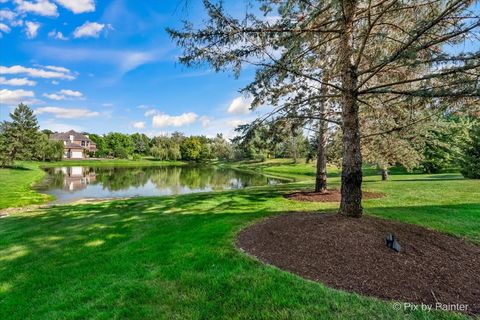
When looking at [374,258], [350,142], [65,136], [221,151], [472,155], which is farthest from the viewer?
[65,136]

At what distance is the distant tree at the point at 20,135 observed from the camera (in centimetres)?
3544

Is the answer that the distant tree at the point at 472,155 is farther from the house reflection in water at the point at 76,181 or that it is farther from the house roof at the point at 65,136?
the house roof at the point at 65,136

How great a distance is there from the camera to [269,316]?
2838mm

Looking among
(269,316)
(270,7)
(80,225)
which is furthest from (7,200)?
(269,316)

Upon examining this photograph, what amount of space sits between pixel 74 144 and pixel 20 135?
36.7 metres

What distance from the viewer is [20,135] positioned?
36.9 m

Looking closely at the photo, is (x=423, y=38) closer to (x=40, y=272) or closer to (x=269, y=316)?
(x=269, y=316)

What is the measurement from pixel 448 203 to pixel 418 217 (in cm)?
284

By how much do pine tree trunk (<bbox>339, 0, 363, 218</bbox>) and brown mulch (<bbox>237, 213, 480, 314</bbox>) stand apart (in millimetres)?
356

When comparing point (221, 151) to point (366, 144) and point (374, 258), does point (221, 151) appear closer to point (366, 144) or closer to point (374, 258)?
point (366, 144)

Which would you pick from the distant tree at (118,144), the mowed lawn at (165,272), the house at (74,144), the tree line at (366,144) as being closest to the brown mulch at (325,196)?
the mowed lawn at (165,272)

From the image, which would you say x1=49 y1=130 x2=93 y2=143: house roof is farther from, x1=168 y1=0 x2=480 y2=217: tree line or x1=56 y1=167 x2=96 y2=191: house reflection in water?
x1=168 y1=0 x2=480 y2=217: tree line

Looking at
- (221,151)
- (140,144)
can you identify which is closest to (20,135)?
(221,151)

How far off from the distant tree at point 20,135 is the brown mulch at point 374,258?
41211 mm
